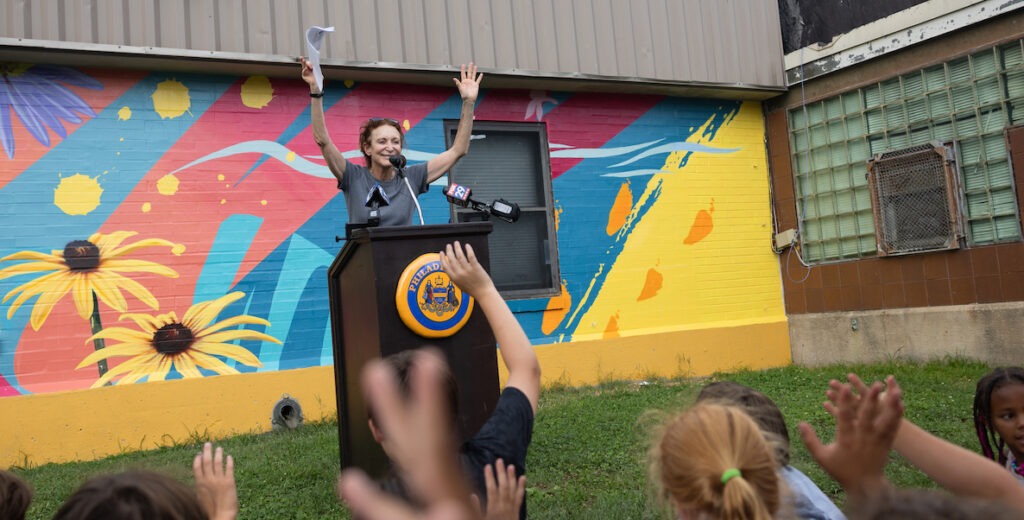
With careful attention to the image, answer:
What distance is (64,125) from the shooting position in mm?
6039

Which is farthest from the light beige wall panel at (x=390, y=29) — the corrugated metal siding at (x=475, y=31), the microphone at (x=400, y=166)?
the microphone at (x=400, y=166)

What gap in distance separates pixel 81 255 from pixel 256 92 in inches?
72.3

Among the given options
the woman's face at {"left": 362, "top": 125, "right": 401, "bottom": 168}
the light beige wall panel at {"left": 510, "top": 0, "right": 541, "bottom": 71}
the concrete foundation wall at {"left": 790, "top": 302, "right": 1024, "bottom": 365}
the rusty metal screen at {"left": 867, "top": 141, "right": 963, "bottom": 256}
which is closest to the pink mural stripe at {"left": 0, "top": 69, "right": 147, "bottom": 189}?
the light beige wall panel at {"left": 510, "top": 0, "right": 541, "bottom": 71}

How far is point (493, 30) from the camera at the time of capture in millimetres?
7320

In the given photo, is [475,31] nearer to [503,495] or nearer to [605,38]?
[605,38]

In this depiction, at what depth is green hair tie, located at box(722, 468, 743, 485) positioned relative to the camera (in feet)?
4.58

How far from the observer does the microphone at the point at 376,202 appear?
3360mm

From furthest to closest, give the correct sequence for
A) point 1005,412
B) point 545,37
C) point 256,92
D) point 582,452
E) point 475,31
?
point 545,37, point 475,31, point 256,92, point 582,452, point 1005,412

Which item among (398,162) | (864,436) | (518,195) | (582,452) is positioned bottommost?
(582,452)

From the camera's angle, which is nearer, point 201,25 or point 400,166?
point 400,166

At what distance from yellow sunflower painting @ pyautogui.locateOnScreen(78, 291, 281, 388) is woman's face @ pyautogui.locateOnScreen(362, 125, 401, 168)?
328cm

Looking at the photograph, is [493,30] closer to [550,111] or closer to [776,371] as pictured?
[550,111]

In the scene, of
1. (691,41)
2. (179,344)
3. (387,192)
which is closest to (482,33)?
(691,41)

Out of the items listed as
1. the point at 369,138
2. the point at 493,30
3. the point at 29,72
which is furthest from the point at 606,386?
the point at 29,72
